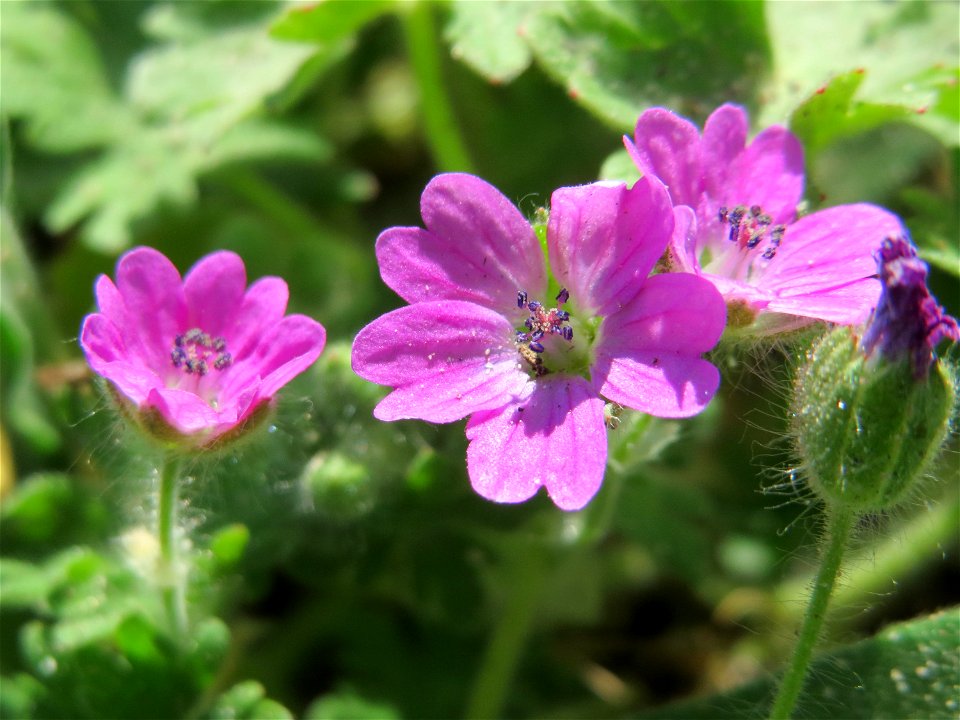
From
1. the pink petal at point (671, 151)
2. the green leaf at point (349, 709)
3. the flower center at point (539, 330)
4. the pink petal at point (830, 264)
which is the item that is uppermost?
the pink petal at point (671, 151)

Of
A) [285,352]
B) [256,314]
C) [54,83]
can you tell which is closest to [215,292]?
[256,314]

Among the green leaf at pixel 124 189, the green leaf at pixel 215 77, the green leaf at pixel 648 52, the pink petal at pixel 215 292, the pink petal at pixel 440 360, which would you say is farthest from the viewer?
the green leaf at pixel 124 189

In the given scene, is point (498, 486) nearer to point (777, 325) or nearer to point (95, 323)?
point (777, 325)

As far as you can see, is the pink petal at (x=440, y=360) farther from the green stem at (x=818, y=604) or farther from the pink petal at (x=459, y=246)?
the green stem at (x=818, y=604)

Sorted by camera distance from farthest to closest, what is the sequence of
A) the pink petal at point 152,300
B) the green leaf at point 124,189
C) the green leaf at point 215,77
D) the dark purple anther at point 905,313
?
1. the green leaf at point 124,189
2. the green leaf at point 215,77
3. the pink petal at point 152,300
4. the dark purple anther at point 905,313

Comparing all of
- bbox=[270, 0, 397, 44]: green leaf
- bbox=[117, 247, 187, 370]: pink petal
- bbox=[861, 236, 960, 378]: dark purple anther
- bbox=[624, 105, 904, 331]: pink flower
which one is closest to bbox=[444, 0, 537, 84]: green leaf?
bbox=[270, 0, 397, 44]: green leaf

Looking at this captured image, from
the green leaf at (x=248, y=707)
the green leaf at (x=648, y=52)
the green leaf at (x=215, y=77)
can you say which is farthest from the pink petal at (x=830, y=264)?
the green leaf at (x=215, y=77)

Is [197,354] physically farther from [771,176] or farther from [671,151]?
[771,176]

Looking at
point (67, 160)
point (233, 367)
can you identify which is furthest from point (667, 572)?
point (67, 160)
